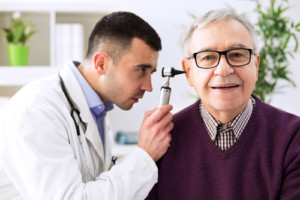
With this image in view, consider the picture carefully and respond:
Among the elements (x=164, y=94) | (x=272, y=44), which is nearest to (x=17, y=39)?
(x=164, y=94)

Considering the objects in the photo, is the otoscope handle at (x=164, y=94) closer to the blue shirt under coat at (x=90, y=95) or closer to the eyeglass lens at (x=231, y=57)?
the eyeglass lens at (x=231, y=57)

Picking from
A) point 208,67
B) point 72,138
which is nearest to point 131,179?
point 72,138

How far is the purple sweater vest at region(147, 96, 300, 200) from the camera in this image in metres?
1.10

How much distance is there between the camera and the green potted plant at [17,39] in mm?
2496

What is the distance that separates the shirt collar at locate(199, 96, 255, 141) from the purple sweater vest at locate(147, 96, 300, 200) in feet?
0.06

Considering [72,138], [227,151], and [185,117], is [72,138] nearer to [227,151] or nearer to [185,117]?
[185,117]

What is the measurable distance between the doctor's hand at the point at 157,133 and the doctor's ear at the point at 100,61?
0.33 meters

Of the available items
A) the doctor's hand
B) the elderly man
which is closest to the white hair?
the elderly man

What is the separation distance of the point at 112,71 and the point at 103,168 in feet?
1.32

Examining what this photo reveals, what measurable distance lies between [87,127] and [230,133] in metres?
0.54

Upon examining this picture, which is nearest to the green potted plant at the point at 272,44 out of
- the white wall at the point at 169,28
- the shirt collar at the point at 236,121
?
the white wall at the point at 169,28

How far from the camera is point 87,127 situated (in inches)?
55.4

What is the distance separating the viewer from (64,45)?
8.32ft

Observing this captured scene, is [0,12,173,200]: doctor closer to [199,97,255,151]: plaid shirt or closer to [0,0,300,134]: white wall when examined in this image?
[199,97,255,151]: plaid shirt
